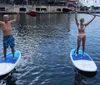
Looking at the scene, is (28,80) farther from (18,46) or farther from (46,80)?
(18,46)

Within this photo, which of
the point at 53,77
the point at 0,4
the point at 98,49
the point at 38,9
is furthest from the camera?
the point at 38,9

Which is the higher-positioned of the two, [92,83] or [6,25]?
[6,25]

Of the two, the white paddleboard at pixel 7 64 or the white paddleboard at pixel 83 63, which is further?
the white paddleboard at pixel 83 63

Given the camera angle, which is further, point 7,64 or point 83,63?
point 83,63

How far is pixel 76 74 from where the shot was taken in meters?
17.8

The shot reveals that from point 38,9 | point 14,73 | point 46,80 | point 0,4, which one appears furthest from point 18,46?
point 38,9

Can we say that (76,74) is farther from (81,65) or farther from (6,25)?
(6,25)

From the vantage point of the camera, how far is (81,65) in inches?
695

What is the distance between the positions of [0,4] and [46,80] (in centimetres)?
11251

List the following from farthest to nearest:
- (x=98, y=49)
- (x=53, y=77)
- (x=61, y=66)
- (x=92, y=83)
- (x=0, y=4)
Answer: (x=0, y=4)
(x=98, y=49)
(x=61, y=66)
(x=53, y=77)
(x=92, y=83)

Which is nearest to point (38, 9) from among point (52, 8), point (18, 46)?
point (52, 8)

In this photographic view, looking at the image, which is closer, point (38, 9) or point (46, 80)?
point (46, 80)

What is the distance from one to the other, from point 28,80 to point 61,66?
13.6 ft

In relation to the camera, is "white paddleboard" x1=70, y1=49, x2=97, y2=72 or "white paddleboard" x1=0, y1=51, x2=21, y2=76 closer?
"white paddleboard" x1=0, y1=51, x2=21, y2=76
